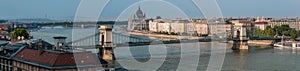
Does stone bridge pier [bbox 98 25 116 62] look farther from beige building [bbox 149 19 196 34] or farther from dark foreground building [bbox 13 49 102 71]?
beige building [bbox 149 19 196 34]

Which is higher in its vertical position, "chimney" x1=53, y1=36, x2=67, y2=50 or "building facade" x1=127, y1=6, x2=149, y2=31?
"building facade" x1=127, y1=6, x2=149, y2=31

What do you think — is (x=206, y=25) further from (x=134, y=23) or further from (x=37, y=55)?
(x=37, y=55)

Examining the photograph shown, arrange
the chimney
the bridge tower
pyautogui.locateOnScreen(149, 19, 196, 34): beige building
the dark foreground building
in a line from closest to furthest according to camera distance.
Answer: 1. the dark foreground building
2. the chimney
3. the bridge tower
4. pyautogui.locateOnScreen(149, 19, 196, 34): beige building

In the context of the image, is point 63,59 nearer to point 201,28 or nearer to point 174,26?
point 201,28

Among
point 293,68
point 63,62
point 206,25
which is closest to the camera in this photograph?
point 63,62

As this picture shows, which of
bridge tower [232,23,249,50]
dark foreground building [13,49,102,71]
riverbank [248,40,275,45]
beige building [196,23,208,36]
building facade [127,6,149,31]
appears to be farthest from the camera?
building facade [127,6,149,31]

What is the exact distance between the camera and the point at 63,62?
16.7 ft

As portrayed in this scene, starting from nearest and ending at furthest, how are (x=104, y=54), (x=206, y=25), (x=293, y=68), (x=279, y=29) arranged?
(x=293, y=68)
(x=104, y=54)
(x=279, y=29)
(x=206, y=25)

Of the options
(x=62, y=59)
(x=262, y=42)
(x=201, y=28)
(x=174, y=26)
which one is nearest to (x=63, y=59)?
(x=62, y=59)

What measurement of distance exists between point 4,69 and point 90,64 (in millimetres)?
1716

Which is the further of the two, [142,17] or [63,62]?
[142,17]

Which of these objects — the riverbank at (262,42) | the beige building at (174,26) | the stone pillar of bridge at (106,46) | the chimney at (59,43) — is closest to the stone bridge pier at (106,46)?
the stone pillar of bridge at (106,46)

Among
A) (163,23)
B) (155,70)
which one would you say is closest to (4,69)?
(155,70)

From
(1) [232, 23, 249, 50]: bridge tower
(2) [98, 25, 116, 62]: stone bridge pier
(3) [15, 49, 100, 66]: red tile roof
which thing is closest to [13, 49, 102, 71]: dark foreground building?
(3) [15, 49, 100, 66]: red tile roof
